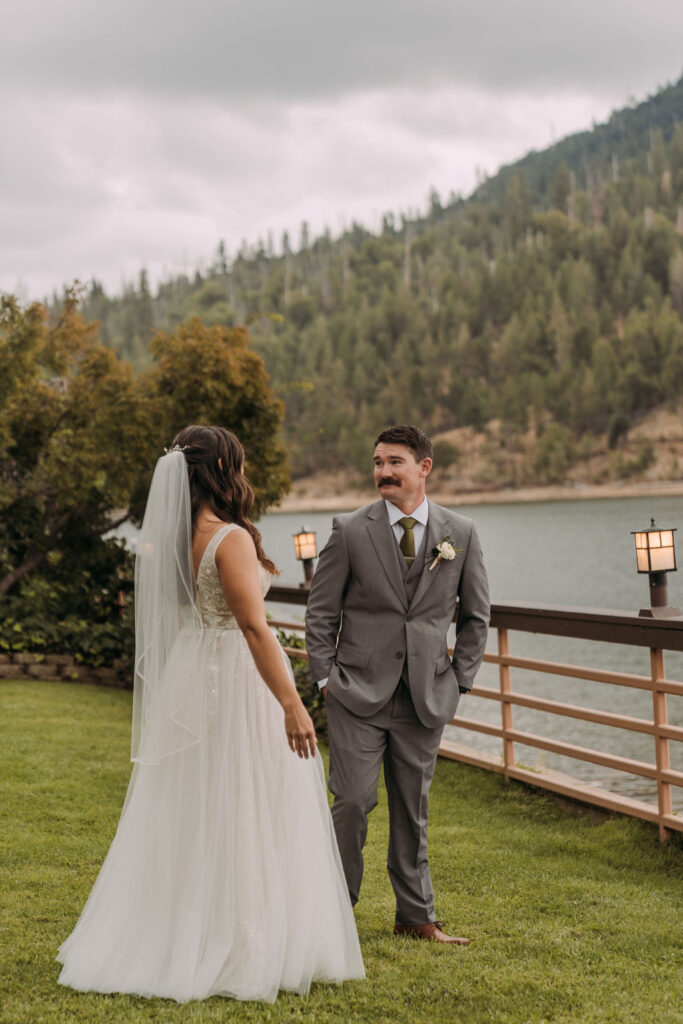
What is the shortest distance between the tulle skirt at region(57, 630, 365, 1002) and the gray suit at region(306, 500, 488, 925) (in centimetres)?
27

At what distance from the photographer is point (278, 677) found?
111 inches

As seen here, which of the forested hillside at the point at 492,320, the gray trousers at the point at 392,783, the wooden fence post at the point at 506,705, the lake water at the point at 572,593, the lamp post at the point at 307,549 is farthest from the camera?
the forested hillside at the point at 492,320

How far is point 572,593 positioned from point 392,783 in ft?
92.6

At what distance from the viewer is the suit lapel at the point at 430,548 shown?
3.37m

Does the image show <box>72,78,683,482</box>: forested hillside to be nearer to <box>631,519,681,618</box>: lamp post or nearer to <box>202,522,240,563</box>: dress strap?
<box>631,519,681,618</box>: lamp post

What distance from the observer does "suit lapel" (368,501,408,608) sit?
3359 mm

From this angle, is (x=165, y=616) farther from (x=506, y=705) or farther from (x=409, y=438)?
(x=506, y=705)

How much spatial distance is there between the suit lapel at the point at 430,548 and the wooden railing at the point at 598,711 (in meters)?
1.51

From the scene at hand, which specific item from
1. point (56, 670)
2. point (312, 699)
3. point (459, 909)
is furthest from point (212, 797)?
point (56, 670)

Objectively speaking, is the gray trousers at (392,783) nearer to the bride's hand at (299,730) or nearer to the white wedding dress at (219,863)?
the white wedding dress at (219,863)

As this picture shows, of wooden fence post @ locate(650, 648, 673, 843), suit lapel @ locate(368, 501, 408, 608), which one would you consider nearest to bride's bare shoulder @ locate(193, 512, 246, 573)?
suit lapel @ locate(368, 501, 408, 608)

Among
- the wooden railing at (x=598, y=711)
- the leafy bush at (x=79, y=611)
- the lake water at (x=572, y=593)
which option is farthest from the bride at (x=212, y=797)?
the leafy bush at (x=79, y=611)

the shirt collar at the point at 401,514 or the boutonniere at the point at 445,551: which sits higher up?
the shirt collar at the point at 401,514

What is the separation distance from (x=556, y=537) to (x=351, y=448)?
42.8 m
